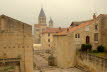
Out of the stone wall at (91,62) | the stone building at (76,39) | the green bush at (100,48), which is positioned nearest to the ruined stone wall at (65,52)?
the stone building at (76,39)

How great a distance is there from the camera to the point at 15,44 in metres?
15.3

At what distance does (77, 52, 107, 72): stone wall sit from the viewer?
20.1 meters

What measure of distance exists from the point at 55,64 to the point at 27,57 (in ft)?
46.5

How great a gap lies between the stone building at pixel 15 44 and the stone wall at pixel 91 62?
Answer: 9.71 meters

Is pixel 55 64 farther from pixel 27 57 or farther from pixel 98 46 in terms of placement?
pixel 27 57

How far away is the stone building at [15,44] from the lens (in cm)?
1480

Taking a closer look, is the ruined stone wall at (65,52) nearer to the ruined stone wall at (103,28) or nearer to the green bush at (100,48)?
the green bush at (100,48)

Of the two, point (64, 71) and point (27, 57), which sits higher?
point (27, 57)

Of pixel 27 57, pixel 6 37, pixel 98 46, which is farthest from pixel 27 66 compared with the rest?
pixel 98 46

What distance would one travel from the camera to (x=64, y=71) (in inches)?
984

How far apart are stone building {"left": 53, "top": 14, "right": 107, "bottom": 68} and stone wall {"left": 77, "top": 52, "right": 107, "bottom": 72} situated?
180cm

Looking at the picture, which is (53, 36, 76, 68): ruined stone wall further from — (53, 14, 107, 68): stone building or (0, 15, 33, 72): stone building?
(0, 15, 33, 72): stone building

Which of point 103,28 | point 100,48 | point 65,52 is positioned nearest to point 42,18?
point 103,28

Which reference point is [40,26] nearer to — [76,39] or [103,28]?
[76,39]
